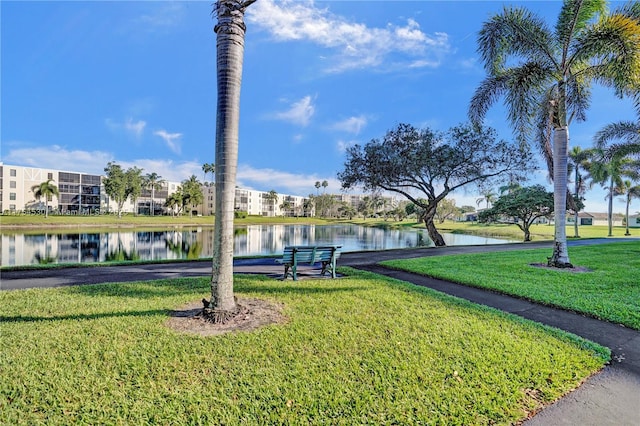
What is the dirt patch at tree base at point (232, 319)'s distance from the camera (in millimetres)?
4160

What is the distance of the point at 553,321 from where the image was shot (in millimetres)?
4918

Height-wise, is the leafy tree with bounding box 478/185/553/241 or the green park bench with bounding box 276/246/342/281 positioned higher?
the leafy tree with bounding box 478/185/553/241

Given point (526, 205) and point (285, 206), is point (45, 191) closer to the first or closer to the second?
point (285, 206)

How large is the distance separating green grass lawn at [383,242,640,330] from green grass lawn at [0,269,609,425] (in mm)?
1681

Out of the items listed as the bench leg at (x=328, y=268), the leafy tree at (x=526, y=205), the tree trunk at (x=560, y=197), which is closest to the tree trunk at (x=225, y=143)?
the bench leg at (x=328, y=268)

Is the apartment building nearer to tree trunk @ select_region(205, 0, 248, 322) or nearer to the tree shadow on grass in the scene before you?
the tree shadow on grass

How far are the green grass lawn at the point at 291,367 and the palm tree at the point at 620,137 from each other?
59.3 feet

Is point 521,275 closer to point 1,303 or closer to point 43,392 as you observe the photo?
point 43,392

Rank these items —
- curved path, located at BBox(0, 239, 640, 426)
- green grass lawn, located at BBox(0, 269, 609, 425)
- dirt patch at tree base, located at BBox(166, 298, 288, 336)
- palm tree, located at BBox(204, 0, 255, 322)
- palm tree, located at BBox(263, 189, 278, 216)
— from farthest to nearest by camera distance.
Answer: palm tree, located at BBox(263, 189, 278, 216) < palm tree, located at BBox(204, 0, 255, 322) < dirt patch at tree base, located at BBox(166, 298, 288, 336) < curved path, located at BBox(0, 239, 640, 426) < green grass lawn, located at BBox(0, 269, 609, 425)

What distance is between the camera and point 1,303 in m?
5.18

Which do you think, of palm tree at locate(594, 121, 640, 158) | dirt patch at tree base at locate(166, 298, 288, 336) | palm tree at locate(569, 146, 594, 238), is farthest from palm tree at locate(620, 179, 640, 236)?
dirt patch at tree base at locate(166, 298, 288, 336)

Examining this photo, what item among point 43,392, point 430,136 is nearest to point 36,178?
point 430,136

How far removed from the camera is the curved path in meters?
2.71

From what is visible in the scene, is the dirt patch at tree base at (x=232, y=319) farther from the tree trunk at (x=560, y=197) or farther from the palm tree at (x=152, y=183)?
the palm tree at (x=152, y=183)
